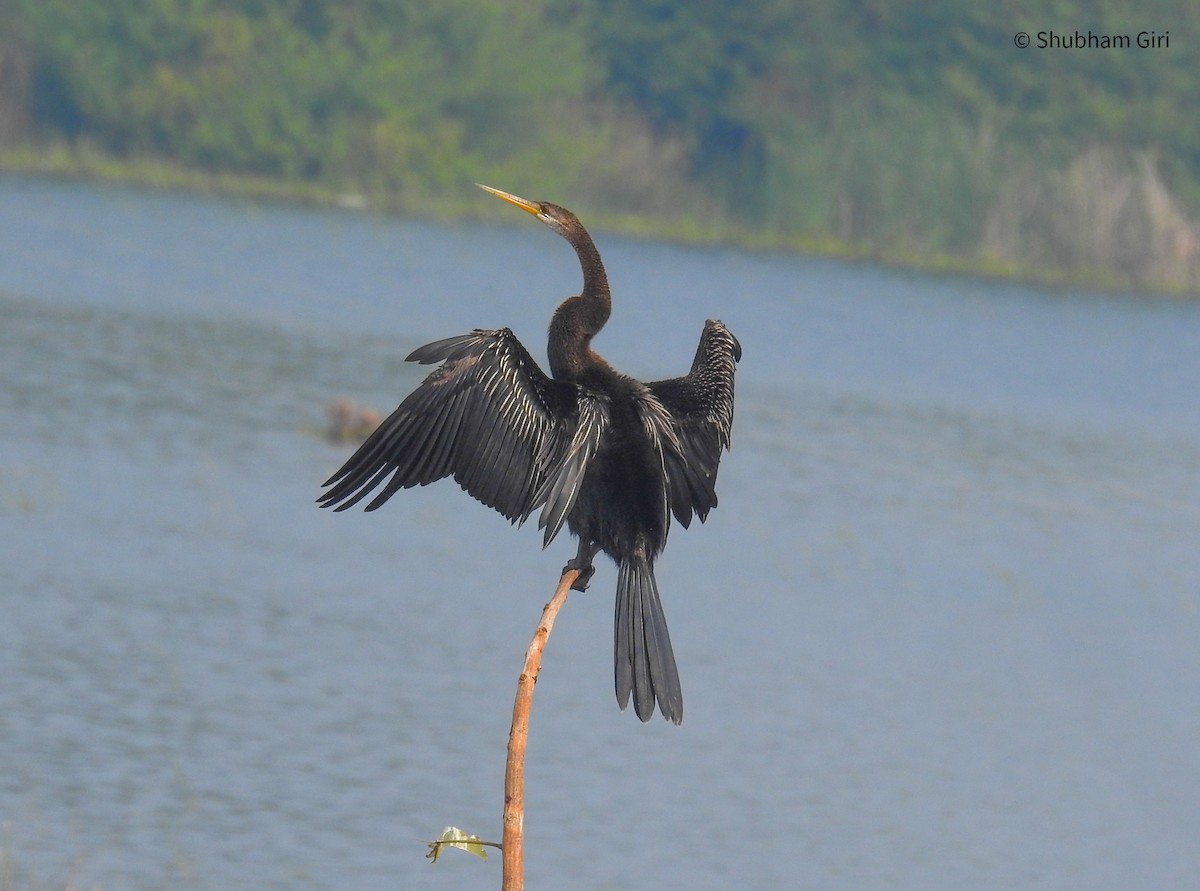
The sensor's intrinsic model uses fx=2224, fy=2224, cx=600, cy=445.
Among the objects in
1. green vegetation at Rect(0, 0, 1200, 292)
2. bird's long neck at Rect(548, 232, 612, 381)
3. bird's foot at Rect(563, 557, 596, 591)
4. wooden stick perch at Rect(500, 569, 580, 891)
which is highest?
green vegetation at Rect(0, 0, 1200, 292)

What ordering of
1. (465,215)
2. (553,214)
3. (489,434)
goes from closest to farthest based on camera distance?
(489,434) → (553,214) → (465,215)

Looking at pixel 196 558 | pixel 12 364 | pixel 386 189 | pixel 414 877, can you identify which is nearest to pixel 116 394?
pixel 12 364

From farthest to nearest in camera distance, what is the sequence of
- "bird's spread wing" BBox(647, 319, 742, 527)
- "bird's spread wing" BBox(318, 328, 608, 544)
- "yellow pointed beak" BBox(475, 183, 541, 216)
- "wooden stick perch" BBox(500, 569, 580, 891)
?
"bird's spread wing" BBox(647, 319, 742, 527) < "yellow pointed beak" BBox(475, 183, 541, 216) < "bird's spread wing" BBox(318, 328, 608, 544) < "wooden stick perch" BBox(500, 569, 580, 891)

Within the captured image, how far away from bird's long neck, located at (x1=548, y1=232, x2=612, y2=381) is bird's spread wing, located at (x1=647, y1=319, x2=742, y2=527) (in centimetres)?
29

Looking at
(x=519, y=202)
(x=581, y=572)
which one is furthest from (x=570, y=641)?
(x=581, y=572)

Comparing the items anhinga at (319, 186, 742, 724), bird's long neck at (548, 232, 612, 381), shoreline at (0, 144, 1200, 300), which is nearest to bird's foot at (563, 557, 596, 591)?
anhinga at (319, 186, 742, 724)

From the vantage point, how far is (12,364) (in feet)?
52.7

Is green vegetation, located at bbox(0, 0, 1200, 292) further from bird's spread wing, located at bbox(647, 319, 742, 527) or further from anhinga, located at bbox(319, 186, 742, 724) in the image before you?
anhinga, located at bbox(319, 186, 742, 724)

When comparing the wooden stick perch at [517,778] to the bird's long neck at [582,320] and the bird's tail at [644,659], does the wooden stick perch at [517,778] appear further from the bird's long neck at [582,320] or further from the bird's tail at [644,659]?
the bird's long neck at [582,320]

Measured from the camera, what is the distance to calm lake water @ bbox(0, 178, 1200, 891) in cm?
805

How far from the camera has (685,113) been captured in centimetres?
4022

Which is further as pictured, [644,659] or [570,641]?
[570,641]

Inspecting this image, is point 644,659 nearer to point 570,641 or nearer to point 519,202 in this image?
point 519,202

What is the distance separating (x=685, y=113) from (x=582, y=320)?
118ft
